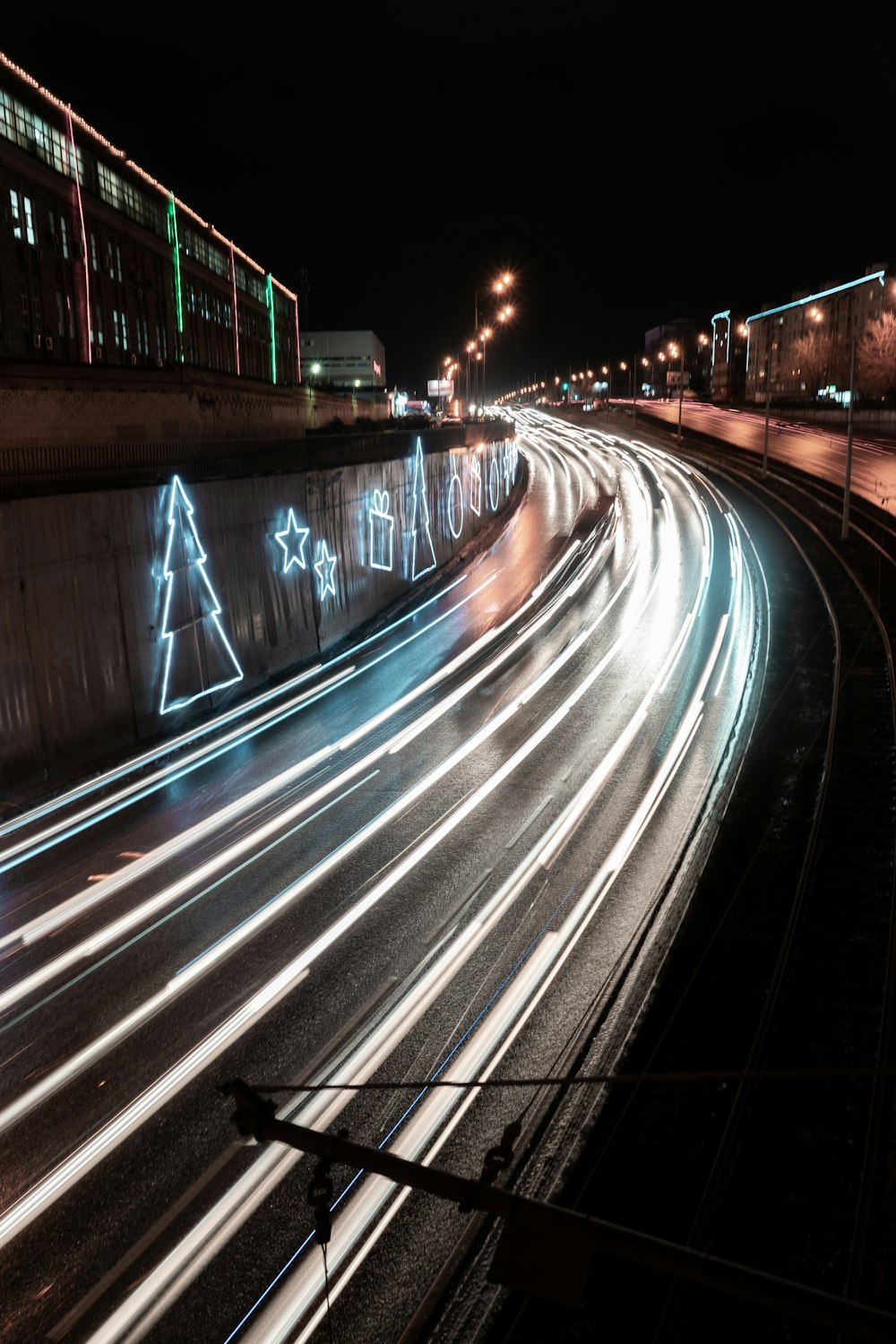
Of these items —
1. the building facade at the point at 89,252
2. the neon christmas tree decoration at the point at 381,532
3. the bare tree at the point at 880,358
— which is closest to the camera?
the neon christmas tree decoration at the point at 381,532

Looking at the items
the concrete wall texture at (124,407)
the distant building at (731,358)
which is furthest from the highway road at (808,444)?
the distant building at (731,358)

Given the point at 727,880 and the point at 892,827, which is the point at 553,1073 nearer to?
the point at 727,880

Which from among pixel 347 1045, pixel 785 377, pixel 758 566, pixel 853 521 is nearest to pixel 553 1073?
pixel 347 1045

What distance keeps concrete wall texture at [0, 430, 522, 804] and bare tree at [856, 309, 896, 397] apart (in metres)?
65.9

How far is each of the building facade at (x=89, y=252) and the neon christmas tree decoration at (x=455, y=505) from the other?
9.08m

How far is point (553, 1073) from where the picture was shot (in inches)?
305

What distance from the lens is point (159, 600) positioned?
15.7 m

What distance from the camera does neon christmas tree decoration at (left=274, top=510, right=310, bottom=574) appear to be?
19953 millimetres

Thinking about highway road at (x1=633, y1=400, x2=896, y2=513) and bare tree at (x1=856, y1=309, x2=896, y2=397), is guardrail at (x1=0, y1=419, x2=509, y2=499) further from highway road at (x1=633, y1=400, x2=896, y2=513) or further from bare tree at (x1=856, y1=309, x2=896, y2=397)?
bare tree at (x1=856, y1=309, x2=896, y2=397)

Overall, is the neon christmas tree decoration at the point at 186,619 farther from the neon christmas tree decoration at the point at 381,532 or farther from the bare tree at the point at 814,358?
the bare tree at the point at 814,358

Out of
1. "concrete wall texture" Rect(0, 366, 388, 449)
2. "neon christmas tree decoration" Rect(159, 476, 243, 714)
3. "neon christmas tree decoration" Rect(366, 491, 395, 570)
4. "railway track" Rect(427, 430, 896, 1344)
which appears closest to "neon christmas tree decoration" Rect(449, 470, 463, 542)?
"concrete wall texture" Rect(0, 366, 388, 449)

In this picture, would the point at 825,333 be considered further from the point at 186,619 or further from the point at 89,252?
the point at 186,619

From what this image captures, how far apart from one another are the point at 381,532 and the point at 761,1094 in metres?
20.0

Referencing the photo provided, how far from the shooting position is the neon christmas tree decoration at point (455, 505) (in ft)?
113
